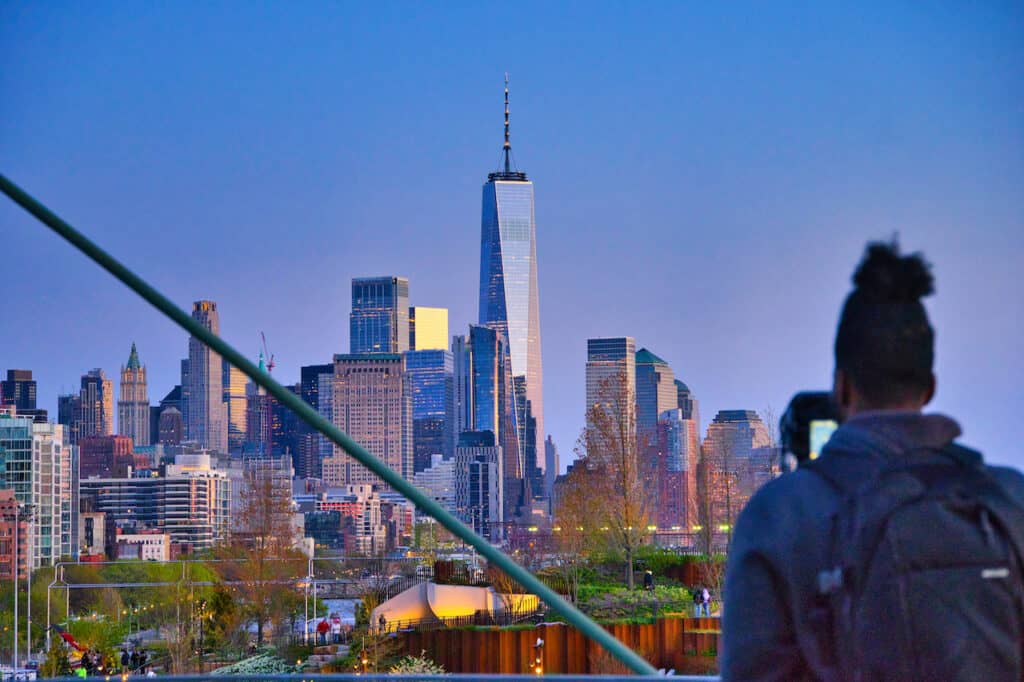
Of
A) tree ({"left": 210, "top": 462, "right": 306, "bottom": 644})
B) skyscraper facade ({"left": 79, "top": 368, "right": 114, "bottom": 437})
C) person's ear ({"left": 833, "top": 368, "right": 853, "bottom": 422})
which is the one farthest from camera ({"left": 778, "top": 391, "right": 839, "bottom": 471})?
skyscraper facade ({"left": 79, "top": 368, "right": 114, "bottom": 437})

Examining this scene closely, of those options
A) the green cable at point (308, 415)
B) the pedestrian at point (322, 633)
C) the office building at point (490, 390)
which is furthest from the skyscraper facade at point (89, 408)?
A: the green cable at point (308, 415)

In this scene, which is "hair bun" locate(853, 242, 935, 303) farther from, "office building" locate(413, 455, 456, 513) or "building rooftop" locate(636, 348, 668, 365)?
"office building" locate(413, 455, 456, 513)

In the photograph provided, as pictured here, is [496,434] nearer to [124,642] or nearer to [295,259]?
[295,259]

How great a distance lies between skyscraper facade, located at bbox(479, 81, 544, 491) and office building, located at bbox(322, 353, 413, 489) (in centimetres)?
1387

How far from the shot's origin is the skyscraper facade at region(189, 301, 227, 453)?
462ft

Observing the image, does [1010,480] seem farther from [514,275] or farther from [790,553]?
[514,275]

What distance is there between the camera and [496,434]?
13100cm

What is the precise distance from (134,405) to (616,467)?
A: 447ft

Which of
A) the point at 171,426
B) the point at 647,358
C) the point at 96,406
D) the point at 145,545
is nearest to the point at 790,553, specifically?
the point at 647,358

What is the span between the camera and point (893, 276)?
0.82 meters

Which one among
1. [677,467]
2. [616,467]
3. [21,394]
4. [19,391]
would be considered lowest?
[677,467]

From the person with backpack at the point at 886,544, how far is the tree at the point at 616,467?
→ 56.1 ft

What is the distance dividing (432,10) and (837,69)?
336 inches

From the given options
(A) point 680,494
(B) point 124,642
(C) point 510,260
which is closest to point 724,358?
(A) point 680,494
